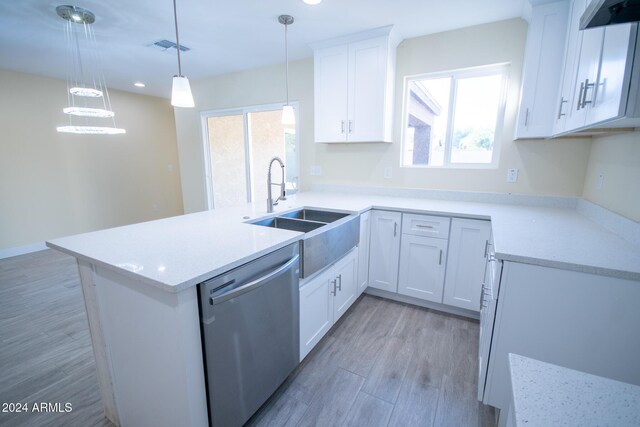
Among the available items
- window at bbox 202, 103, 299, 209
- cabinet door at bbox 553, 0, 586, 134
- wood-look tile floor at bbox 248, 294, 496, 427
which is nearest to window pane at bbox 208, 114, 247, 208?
window at bbox 202, 103, 299, 209

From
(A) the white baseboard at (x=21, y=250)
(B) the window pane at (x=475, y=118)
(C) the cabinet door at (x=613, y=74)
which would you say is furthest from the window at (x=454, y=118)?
(A) the white baseboard at (x=21, y=250)

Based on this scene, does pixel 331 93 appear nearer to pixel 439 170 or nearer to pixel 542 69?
pixel 439 170

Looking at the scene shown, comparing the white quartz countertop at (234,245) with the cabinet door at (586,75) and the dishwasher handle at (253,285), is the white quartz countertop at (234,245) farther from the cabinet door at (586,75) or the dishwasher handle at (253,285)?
the cabinet door at (586,75)

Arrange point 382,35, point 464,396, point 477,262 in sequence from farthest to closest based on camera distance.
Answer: point 382,35
point 477,262
point 464,396

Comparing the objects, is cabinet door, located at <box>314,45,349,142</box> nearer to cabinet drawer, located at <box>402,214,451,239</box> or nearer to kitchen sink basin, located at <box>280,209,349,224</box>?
kitchen sink basin, located at <box>280,209,349,224</box>

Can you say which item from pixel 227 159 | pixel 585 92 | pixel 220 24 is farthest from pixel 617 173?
pixel 227 159

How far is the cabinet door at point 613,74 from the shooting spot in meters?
0.96

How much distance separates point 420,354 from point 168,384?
155cm

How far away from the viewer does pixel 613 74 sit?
3.48ft

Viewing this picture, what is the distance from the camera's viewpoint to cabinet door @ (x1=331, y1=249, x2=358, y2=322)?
205 cm

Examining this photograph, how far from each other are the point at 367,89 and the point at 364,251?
152 centimetres

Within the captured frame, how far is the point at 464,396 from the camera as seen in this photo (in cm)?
158

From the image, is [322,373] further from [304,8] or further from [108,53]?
[108,53]

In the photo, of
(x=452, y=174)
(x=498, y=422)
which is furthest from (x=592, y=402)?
(x=452, y=174)
